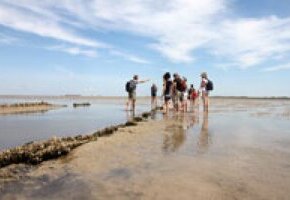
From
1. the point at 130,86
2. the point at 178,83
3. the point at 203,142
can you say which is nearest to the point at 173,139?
the point at 203,142

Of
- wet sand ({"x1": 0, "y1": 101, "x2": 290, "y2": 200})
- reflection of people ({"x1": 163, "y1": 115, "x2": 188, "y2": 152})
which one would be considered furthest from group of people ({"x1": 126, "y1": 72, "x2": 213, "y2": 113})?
wet sand ({"x1": 0, "y1": 101, "x2": 290, "y2": 200})

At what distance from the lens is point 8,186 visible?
268 inches

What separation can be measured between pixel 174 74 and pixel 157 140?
14.3 m

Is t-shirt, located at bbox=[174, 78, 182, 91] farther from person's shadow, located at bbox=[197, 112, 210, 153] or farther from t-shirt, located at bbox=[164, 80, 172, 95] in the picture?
person's shadow, located at bbox=[197, 112, 210, 153]

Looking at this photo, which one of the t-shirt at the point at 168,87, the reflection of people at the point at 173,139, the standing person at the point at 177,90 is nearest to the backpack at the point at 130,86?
the standing person at the point at 177,90

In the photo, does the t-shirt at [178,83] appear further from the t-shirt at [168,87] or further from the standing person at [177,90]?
the t-shirt at [168,87]

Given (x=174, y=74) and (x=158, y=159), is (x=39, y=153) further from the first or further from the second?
(x=174, y=74)

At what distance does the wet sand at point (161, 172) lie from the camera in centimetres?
610

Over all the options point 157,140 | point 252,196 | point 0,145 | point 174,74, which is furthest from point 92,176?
point 174,74

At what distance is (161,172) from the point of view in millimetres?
7238

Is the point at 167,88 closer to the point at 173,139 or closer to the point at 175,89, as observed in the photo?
the point at 175,89

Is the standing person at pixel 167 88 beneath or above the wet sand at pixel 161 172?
above

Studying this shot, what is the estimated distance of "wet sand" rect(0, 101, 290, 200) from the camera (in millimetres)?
6102

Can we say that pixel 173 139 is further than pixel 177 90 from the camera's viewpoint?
No
